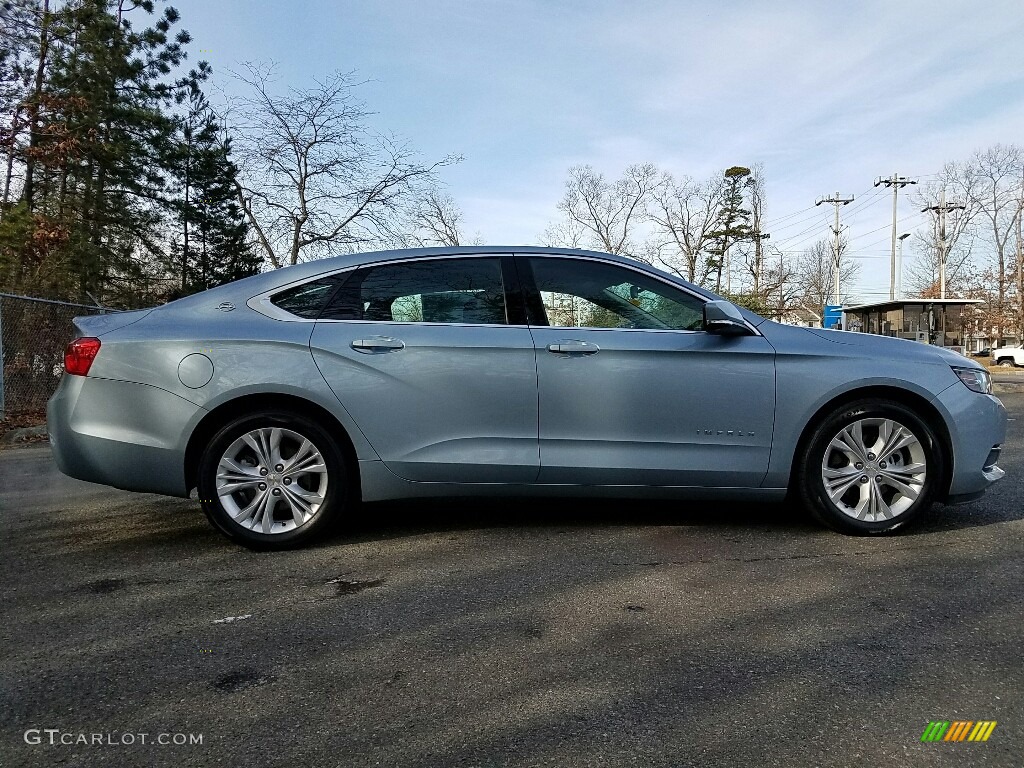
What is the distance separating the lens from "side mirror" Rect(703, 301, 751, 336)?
12.2ft

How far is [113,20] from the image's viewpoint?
19.1 m

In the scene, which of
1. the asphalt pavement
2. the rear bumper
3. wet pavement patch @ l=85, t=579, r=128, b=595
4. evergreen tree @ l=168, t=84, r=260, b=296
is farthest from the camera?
evergreen tree @ l=168, t=84, r=260, b=296

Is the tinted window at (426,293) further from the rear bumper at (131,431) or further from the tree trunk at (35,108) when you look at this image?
the tree trunk at (35,108)

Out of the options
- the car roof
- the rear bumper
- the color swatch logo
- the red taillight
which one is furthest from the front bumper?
the red taillight

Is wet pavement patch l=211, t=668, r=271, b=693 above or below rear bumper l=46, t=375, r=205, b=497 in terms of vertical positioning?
below

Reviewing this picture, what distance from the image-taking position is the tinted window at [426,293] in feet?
12.6

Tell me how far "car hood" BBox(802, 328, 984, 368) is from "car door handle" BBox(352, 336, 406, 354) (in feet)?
7.33

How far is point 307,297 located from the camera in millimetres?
3857

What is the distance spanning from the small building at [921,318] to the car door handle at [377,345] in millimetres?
25254

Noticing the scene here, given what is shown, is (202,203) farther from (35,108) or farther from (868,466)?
(868,466)

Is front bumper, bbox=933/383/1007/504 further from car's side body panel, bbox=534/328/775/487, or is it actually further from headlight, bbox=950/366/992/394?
car's side body panel, bbox=534/328/775/487

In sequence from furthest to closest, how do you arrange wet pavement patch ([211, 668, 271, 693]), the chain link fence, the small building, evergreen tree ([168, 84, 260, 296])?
the small building, evergreen tree ([168, 84, 260, 296]), the chain link fence, wet pavement patch ([211, 668, 271, 693])

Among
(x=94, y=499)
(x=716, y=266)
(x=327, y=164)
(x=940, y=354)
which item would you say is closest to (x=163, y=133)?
(x=327, y=164)

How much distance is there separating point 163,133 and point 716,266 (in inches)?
1446
